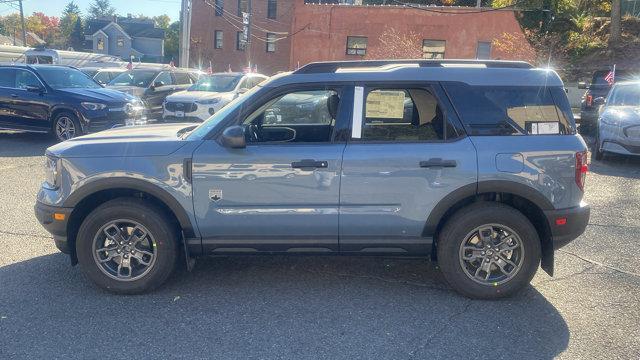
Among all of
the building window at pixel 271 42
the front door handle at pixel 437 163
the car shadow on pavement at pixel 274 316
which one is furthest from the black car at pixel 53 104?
the building window at pixel 271 42

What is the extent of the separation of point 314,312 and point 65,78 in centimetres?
1045

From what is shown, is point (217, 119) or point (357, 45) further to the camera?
point (357, 45)

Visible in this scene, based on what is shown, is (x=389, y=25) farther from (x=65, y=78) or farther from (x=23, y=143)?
(x=23, y=143)

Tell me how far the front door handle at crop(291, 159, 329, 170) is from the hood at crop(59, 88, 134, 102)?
8.92 meters

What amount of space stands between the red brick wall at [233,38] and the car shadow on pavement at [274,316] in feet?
123

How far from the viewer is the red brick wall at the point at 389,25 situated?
3155cm

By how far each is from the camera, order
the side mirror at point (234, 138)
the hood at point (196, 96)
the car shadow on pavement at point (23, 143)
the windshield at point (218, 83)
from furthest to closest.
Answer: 1. the windshield at point (218, 83)
2. the hood at point (196, 96)
3. the car shadow on pavement at point (23, 143)
4. the side mirror at point (234, 138)

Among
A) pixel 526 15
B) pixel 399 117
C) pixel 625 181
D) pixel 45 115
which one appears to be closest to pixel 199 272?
pixel 399 117

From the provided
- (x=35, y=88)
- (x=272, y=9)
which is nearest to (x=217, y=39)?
(x=272, y=9)

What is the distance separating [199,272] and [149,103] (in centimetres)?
1151

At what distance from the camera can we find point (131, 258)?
170 inches

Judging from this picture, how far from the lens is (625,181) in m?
9.18

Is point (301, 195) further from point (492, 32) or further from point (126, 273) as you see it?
point (492, 32)

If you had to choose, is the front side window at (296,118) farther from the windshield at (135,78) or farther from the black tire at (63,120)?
the windshield at (135,78)
